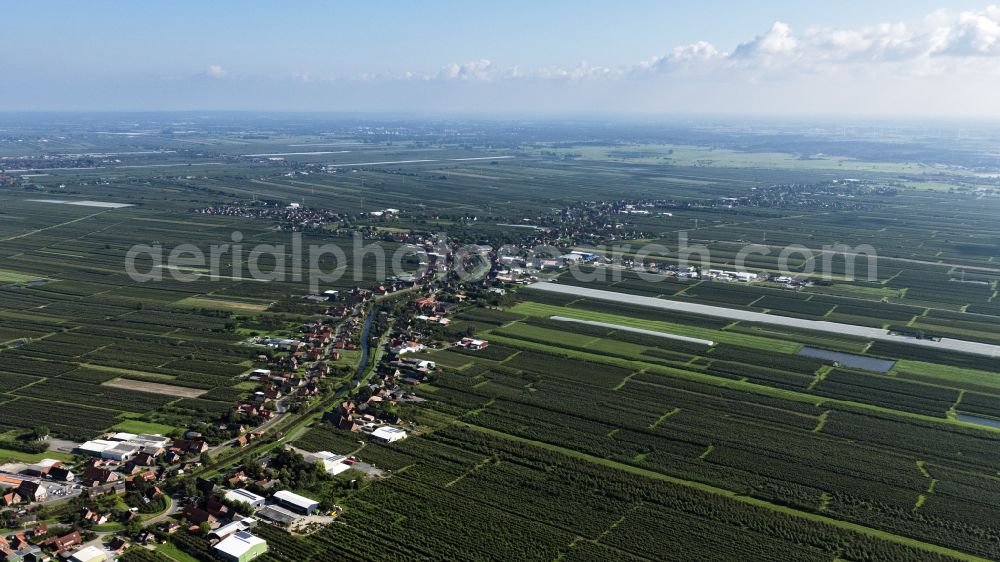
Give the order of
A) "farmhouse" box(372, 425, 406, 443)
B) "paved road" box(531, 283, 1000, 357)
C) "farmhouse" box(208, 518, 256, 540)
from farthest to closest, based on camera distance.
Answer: "paved road" box(531, 283, 1000, 357)
"farmhouse" box(372, 425, 406, 443)
"farmhouse" box(208, 518, 256, 540)

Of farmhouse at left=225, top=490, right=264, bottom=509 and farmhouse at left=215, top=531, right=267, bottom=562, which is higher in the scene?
farmhouse at left=225, top=490, right=264, bottom=509

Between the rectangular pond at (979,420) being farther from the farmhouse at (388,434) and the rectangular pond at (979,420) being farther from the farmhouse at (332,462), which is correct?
the farmhouse at (332,462)

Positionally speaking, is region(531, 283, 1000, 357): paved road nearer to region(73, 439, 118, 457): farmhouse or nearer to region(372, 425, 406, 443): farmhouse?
region(372, 425, 406, 443): farmhouse

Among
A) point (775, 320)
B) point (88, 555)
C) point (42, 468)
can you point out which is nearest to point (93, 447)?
point (42, 468)

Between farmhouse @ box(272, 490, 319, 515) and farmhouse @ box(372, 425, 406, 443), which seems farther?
farmhouse @ box(372, 425, 406, 443)

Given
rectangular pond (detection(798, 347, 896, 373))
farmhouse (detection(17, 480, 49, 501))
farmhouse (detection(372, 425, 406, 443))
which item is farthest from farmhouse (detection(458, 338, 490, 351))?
farmhouse (detection(17, 480, 49, 501))

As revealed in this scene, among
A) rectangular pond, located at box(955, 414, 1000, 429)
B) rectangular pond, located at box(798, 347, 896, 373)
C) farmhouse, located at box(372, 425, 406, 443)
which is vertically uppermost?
rectangular pond, located at box(798, 347, 896, 373)

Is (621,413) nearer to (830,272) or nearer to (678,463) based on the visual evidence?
(678,463)

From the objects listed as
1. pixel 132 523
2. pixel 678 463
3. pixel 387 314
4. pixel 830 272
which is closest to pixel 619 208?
pixel 830 272
